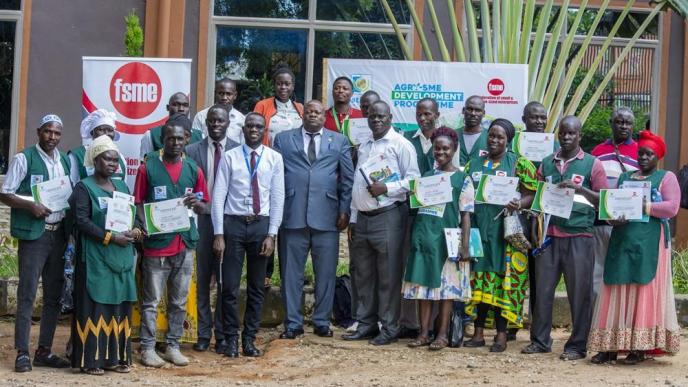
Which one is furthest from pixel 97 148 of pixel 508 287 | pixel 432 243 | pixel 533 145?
pixel 533 145

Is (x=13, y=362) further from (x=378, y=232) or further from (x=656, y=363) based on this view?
(x=656, y=363)

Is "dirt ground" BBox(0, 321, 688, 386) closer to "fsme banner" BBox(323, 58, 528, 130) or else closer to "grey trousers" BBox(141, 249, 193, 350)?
"grey trousers" BBox(141, 249, 193, 350)

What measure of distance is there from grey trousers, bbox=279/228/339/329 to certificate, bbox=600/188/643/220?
7.62ft

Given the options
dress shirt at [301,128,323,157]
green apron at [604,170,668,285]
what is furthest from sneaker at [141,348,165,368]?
green apron at [604,170,668,285]

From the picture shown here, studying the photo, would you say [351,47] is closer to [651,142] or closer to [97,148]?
[651,142]

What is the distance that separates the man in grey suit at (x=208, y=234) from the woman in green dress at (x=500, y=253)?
2.01 metres

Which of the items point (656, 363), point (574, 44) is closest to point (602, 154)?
point (656, 363)

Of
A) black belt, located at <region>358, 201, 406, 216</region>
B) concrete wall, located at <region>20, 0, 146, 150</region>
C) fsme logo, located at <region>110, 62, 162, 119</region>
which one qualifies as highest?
concrete wall, located at <region>20, 0, 146, 150</region>

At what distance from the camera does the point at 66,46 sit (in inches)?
535

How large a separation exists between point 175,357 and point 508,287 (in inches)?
105

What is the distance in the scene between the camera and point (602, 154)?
963 cm

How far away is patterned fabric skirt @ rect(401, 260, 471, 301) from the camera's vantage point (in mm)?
9336

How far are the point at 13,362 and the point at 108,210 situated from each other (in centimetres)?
160

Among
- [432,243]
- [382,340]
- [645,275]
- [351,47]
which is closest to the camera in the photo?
[645,275]
